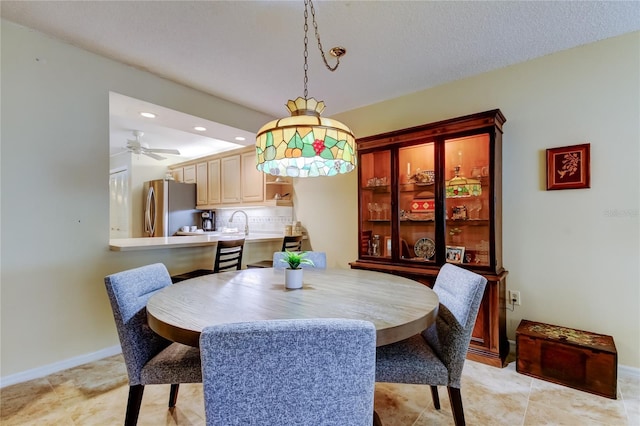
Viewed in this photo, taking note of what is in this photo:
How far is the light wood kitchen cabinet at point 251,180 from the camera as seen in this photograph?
418 cm

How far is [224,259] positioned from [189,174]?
333cm

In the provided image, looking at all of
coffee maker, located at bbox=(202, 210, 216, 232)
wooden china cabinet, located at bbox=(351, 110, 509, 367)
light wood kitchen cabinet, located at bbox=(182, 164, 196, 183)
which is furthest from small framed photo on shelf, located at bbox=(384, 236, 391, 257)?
light wood kitchen cabinet, located at bbox=(182, 164, 196, 183)

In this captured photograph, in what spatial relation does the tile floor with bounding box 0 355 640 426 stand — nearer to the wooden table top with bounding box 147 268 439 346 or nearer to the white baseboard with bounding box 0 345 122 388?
the white baseboard with bounding box 0 345 122 388

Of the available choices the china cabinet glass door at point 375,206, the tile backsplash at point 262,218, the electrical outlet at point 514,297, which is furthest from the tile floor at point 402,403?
the tile backsplash at point 262,218

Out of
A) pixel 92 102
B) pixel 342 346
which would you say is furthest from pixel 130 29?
pixel 342 346

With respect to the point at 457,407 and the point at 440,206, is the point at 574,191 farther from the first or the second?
the point at 457,407

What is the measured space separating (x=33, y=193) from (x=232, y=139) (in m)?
2.14

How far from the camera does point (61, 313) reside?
2.22 metres

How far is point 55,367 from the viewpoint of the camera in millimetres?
2168

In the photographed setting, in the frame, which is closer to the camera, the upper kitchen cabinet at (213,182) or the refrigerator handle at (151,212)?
the upper kitchen cabinet at (213,182)

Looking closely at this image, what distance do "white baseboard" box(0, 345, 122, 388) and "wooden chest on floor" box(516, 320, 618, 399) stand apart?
3150 mm

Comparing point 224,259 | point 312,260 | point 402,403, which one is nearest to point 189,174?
point 224,259

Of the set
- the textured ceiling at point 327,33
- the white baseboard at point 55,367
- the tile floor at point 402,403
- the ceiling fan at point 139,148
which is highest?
the textured ceiling at point 327,33

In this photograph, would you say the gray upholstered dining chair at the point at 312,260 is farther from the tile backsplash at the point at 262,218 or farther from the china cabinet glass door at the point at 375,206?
the tile backsplash at the point at 262,218
